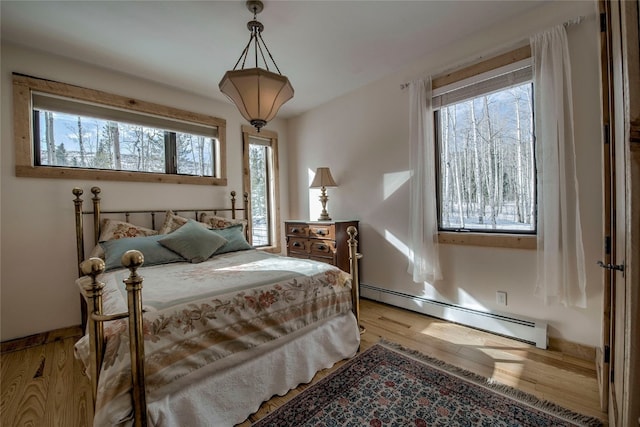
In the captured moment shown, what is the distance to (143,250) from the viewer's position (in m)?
2.32

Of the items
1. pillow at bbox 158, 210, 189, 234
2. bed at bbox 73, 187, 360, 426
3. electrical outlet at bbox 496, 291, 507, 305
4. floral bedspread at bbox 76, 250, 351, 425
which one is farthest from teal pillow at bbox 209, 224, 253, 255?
electrical outlet at bbox 496, 291, 507, 305

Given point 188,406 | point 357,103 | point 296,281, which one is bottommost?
point 188,406

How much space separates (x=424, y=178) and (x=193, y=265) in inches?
88.7

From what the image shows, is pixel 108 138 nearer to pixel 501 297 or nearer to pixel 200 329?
pixel 200 329

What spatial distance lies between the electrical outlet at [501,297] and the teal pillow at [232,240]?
240 cm

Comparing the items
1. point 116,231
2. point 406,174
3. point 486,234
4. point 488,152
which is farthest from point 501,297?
point 116,231

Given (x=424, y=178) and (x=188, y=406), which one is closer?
(x=188, y=406)

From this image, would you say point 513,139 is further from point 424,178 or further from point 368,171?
point 368,171

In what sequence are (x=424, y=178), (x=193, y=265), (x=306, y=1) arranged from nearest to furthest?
(x=306, y=1) → (x=193, y=265) → (x=424, y=178)

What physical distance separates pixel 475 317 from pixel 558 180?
4.27 ft

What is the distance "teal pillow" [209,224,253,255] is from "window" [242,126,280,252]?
2.92 ft

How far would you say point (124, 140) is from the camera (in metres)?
2.96

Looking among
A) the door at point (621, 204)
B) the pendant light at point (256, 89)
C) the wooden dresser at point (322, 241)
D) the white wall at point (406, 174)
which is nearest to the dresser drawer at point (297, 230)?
the wooden dresser at point (322, 241)

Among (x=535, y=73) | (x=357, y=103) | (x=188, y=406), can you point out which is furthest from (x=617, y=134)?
(x=357, y=103)
